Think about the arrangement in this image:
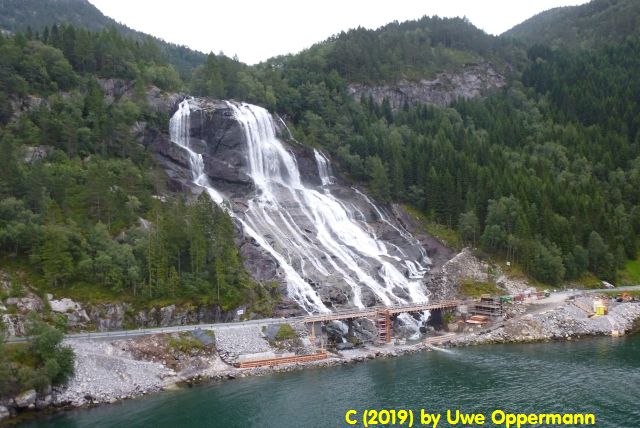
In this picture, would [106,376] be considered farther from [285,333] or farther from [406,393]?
[406,393]

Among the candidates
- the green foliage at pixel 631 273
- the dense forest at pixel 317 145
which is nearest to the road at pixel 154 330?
the dense forest at pixel 317 145

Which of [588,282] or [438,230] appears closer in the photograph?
[588,282]

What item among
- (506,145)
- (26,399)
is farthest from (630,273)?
(26,399)

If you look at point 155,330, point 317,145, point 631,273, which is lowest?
point 631,273

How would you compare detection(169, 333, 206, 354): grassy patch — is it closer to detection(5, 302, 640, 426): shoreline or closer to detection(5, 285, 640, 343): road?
detection(5, 285, 640, 343): road

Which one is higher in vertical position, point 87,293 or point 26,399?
point 87,293

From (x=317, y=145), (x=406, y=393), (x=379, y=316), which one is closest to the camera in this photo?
(x=406, y=393)

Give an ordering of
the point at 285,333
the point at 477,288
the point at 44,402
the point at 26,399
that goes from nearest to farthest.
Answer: the point at 26,399 → the point at 44,402 → the point at 285,333 → the point at 477,288
